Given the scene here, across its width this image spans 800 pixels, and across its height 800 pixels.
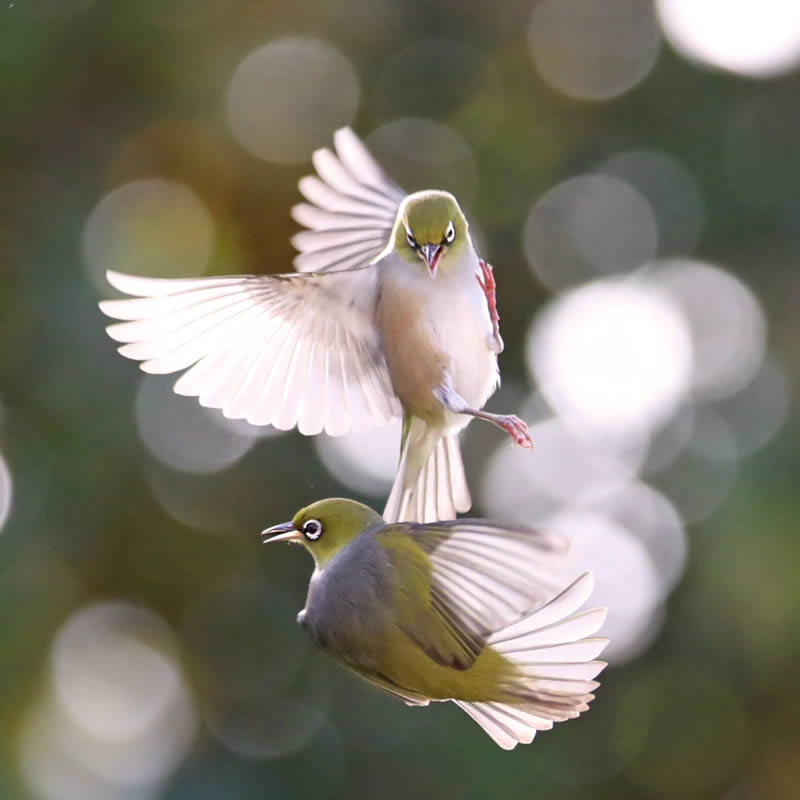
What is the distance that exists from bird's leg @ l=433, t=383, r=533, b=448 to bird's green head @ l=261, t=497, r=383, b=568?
0.69ft

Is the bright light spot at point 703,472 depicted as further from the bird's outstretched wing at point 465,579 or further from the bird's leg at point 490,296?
the bird's outstretched wing at point 465,579

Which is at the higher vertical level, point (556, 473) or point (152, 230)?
point (152, 230)

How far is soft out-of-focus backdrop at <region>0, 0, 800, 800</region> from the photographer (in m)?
7.21

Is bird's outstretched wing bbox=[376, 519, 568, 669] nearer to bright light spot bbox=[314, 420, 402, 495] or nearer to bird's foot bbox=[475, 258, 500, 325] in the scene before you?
bird's foot bbox=[475, 258, 500, 325]

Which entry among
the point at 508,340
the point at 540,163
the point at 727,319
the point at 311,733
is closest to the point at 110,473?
the point at 311,733

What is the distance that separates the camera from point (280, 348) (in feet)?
8.75

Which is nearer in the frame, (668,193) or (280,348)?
(280,348)

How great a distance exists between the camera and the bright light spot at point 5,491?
708cm

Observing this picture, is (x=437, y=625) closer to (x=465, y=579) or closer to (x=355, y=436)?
(x=465, y=579)

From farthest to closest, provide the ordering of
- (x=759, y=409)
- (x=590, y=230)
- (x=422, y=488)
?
(x=590, y=230) → (x=759, y=409) → (x=422, y=488)

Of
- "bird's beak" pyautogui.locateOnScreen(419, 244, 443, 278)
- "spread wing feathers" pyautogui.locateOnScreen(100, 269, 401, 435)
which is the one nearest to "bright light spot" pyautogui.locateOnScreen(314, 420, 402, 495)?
"spread wing feathers" pyautogui.locateOnScreen(100, 269, 401, 435)

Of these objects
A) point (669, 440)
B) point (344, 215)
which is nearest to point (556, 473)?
point (669, 440)

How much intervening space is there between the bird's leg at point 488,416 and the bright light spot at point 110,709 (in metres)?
5.32

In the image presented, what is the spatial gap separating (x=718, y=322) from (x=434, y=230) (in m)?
6.37
